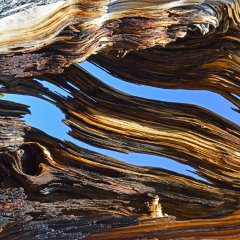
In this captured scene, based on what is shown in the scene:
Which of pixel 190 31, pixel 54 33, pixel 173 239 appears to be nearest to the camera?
pixel 54 33

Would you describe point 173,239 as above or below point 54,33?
below

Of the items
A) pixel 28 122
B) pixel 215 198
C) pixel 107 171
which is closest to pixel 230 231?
pixel 215 198

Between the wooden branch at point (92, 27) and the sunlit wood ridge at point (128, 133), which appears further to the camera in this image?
the sunlit wood ridge at point (128, 133)

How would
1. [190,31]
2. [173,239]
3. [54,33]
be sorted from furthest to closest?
[173,239]
[190,31]
[54,33]

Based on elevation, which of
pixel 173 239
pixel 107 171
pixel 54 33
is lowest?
pixel 173 239

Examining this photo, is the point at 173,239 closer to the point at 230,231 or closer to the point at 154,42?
the point at 230,231

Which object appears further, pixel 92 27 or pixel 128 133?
pixel 128 133

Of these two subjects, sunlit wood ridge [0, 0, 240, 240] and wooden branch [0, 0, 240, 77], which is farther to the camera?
sunlit wood ridge [0, 0, 240, 240]

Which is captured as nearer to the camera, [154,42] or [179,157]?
[154,42]
